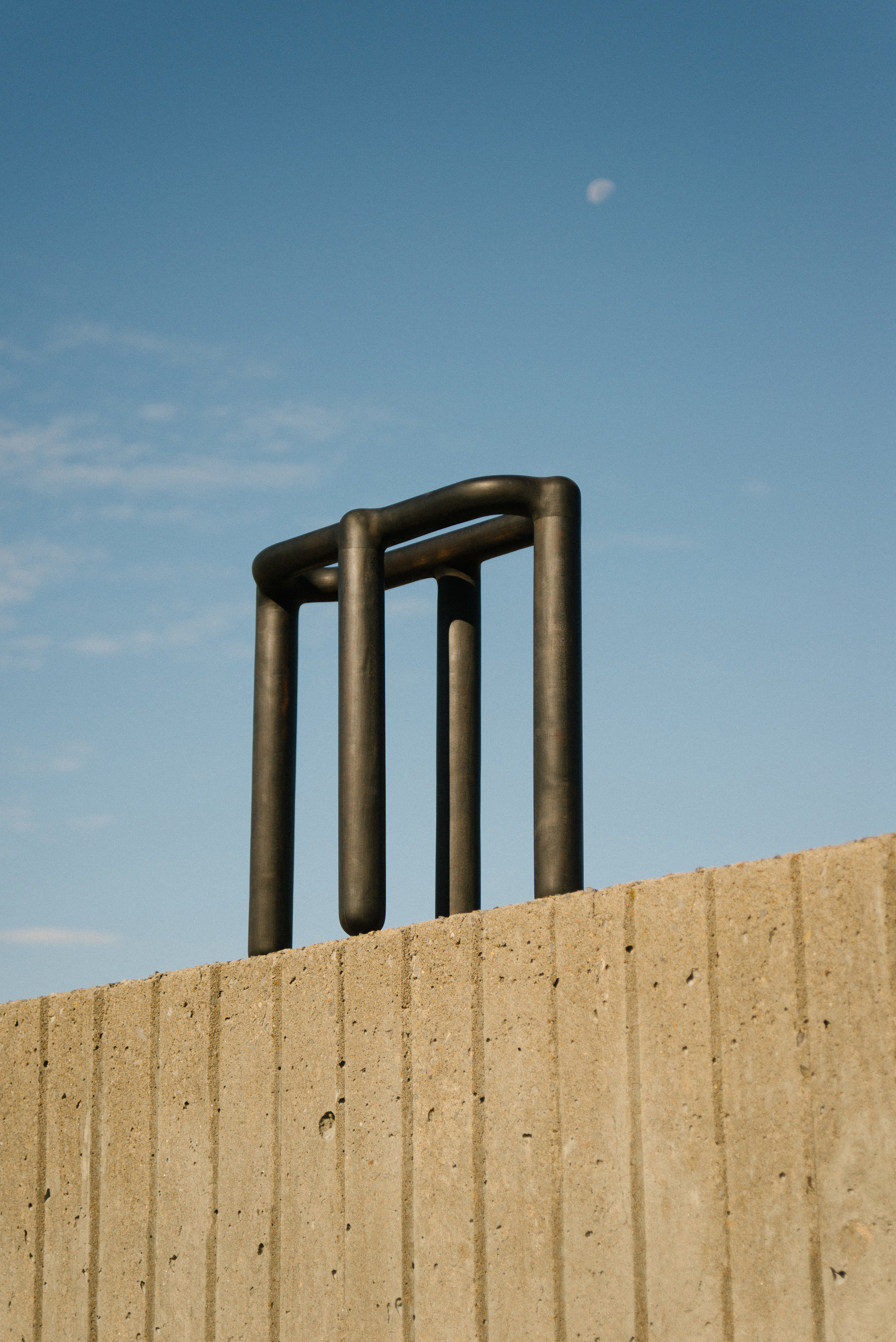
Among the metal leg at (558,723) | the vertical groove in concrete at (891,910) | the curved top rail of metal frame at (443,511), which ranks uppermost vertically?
the curved top rail of metal frame at (443,511)

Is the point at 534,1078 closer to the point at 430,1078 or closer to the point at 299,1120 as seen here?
the point at 430,1078

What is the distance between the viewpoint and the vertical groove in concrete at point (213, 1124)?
416 cm

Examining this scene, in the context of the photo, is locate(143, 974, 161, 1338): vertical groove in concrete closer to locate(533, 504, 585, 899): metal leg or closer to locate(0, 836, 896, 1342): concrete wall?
locate(0, 836, 896, 1342): concrete wall

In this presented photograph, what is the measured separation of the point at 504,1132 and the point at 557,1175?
0.20 metres

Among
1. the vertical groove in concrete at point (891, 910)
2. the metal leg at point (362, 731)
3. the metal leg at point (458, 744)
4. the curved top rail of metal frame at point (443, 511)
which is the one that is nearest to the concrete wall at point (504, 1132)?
the vertical groove in concrete at point (891, 910)

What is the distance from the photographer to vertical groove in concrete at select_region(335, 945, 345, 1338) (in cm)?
380

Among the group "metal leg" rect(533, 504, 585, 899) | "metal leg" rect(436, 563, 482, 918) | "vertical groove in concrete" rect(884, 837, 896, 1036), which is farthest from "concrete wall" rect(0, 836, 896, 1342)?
"metal leg" rect(436, 563, 482, 918)

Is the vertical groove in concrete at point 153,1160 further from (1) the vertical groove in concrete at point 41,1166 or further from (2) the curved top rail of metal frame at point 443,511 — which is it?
(2) the curved top rail of metal frame at point 443,511

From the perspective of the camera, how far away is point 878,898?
2881 millimetres

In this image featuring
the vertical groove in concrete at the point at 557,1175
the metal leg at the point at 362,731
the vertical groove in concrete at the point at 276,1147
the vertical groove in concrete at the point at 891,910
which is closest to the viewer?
the vertical groove in concrete at the point at 891,910

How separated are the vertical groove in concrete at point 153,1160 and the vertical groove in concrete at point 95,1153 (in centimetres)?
28

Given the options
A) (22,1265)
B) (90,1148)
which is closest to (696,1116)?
(90,1148)

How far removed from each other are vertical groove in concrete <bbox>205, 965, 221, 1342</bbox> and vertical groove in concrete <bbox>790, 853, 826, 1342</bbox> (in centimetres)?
205

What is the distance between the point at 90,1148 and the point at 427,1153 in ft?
5.31
